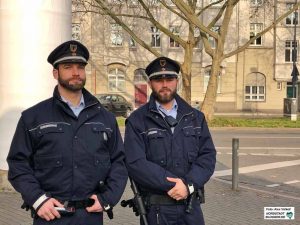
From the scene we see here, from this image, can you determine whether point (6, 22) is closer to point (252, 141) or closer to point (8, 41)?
point (8, 41)

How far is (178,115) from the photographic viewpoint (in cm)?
393

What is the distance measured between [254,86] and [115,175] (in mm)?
40029

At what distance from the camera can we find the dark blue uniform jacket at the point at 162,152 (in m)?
3.73

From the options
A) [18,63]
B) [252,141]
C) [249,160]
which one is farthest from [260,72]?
[18,63]

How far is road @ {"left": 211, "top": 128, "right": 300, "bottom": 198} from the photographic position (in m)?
9.80

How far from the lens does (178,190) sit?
12.0ft

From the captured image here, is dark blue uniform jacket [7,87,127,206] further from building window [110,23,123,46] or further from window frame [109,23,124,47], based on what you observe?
building window [110,23,123,46]

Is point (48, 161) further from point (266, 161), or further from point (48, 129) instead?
point (266, 161)

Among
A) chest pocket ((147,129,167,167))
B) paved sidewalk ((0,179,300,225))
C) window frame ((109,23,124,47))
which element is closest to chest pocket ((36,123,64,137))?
chest pocket ((147,129,167,167))

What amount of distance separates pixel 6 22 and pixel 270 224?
16.2 feet

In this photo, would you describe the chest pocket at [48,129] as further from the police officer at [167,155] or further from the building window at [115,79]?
the building window at [115,79]

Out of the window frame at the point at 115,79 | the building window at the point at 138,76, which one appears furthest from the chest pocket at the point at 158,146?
the window frame at the point at 115,79

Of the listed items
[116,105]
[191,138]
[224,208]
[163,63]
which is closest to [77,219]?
[191,138]

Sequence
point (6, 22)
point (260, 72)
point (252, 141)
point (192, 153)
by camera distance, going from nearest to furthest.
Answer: point (192, 153)
point (6, 22)
point (252, 141)
point (260, 72)
